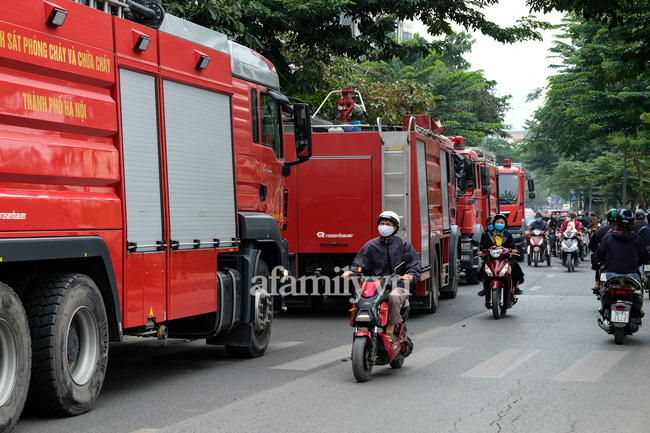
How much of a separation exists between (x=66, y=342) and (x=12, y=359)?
1.99ft

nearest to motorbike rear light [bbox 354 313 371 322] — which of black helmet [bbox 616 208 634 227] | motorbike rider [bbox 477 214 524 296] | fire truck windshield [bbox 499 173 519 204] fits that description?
black helmet [bbox 616 208 634 227]

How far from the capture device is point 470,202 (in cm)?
2203

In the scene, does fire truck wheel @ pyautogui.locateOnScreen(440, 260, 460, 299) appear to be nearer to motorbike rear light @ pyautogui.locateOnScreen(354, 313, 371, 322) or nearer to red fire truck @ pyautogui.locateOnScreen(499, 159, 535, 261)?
motorbike rear light @ pyautogui.locateOnScreen(354, 313, 371, 322)

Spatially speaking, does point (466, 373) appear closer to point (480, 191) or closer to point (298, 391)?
point (298, 391)

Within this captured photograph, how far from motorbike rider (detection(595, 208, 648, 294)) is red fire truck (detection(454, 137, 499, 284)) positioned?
299 inches

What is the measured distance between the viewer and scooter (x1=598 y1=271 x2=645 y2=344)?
1160 centimetres

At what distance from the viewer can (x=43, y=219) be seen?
655cm

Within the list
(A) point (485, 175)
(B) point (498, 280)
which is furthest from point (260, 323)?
(A) point (485, 175)

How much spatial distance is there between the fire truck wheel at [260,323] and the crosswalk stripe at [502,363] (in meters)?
2.36

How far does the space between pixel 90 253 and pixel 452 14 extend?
41.4 feet

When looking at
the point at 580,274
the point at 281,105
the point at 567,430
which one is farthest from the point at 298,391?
the point at 580,274

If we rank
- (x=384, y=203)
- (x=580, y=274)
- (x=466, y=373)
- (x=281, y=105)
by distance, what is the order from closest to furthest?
(x=466, y=373) < (x=281, y=105) < (x=384, y=203) < (x=580, y=274)

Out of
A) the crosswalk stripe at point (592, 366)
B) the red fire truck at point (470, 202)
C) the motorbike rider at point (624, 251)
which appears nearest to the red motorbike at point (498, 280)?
the motorbike rider at point (624, 251)

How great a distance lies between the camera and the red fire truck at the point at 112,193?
6.46 metres
